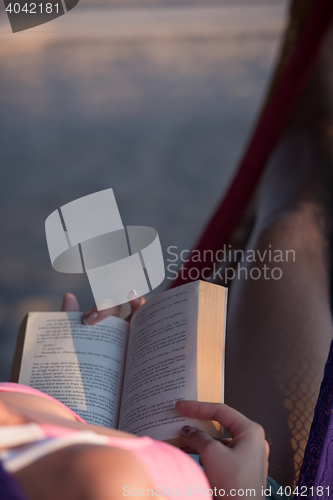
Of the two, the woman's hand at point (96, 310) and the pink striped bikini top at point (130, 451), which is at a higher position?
the pink striped bikini top at point (130, 451)

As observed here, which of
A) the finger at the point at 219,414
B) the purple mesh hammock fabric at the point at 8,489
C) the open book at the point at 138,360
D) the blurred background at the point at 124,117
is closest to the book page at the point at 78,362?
the open book at the point at 138,360

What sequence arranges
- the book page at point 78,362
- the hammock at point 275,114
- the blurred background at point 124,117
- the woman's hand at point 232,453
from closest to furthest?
the woman's hand at point 232,453 < the book page at point 78,362 < the hammock at point 275,114 < the blurred background at point 124,117

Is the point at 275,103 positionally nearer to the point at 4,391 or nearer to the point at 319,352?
the point at 319,352

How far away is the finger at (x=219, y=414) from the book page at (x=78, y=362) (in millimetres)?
107

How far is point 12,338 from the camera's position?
116 cm

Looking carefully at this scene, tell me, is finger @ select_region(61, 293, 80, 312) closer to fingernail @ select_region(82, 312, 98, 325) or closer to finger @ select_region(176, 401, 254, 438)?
fingernail @ select_region(82, 312, 98, 325)

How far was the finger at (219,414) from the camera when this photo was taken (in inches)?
16.3

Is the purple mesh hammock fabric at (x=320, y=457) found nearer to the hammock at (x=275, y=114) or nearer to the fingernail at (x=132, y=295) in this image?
the fingernail at (x=132, y=295)

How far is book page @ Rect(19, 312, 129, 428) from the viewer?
508mm

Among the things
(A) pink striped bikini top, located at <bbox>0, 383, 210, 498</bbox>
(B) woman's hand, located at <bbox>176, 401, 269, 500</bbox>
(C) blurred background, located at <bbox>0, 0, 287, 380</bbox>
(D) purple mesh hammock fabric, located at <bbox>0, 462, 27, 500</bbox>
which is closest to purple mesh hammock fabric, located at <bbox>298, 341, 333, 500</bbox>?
(B) woman's hand, located at <bbox>176, 401, 269, 500</bbox>

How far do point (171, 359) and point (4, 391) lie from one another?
165 mm

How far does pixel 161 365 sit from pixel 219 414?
0.09 m

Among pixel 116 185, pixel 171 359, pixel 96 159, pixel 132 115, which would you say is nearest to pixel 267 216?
pixel 171 359

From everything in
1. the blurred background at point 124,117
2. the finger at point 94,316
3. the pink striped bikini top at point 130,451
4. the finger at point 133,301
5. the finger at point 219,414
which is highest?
the pink striped bikini top at point 130,451
